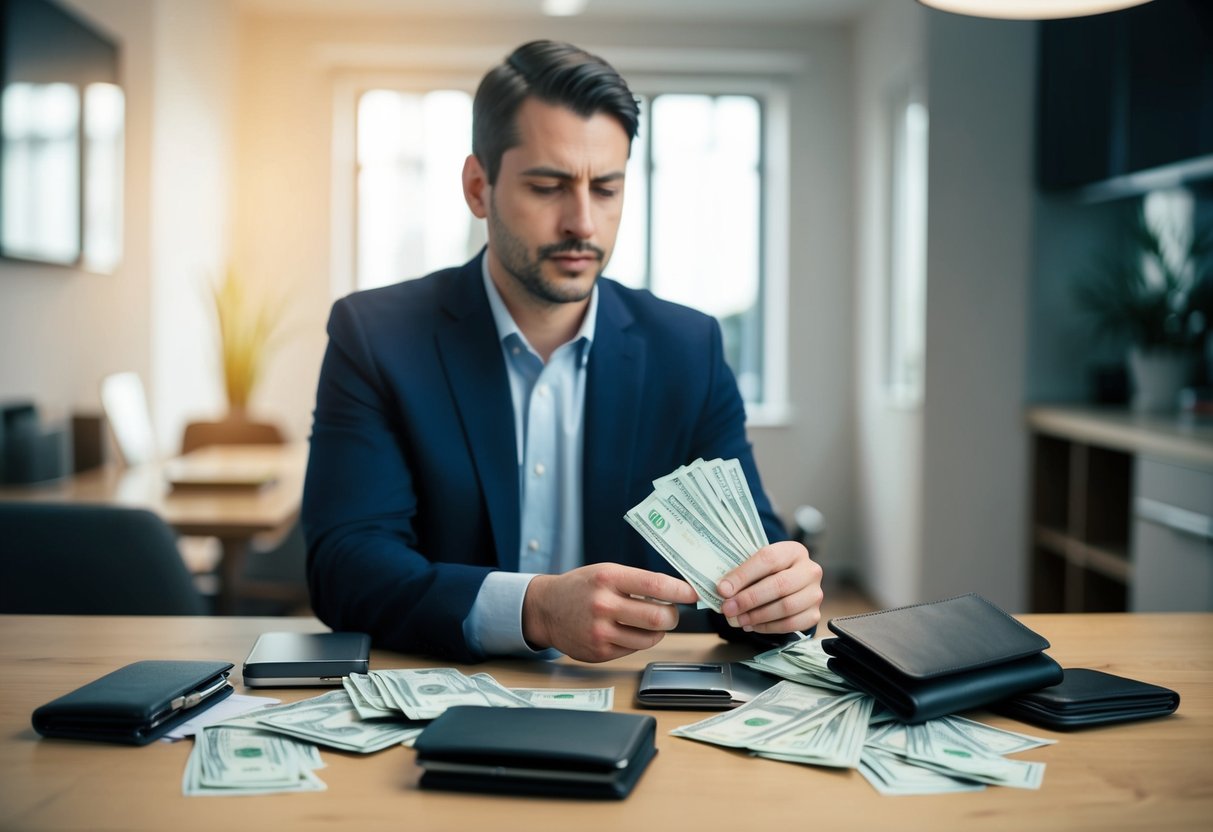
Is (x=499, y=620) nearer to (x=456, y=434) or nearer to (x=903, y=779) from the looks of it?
(x=456, y=434)

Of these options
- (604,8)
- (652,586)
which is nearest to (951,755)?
(652,586)

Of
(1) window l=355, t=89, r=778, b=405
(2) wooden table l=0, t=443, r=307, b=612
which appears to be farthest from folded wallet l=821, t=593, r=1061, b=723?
(1) window l=355, t=89, r=778, b=405

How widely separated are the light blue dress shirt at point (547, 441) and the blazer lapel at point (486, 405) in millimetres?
36

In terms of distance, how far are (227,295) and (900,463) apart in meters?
3.25

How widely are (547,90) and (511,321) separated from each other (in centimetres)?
36

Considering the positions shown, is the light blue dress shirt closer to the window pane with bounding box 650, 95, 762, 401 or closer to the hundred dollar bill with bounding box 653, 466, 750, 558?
the hundred dollar bill with bounding box 653, 466, 750, 558

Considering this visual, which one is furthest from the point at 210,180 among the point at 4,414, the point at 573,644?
the point at 573,644

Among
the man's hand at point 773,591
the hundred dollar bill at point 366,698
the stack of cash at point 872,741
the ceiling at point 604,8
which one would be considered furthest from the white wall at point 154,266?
the stack of cash at point 872,741

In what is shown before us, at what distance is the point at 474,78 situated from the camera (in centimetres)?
629

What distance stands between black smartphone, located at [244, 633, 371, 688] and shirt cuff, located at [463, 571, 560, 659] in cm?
13

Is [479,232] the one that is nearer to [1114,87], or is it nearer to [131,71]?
[131,71]

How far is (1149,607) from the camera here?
10.0 ft

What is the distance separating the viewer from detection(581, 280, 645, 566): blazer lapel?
5.65ft

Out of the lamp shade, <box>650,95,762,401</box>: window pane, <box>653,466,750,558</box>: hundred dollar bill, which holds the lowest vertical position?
<box>653,466,750,558</box>: hundred dollar bill
